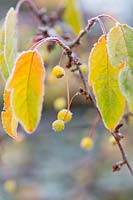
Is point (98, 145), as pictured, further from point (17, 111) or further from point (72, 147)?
point (17, 111)

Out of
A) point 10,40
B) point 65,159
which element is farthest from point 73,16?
point 65,159

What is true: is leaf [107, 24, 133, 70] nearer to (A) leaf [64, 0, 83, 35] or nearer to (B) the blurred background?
(A) leaf [64, 0, 83, 35]

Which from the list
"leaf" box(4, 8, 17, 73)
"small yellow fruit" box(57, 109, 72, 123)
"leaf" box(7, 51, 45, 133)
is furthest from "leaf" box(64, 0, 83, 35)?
"leaf" box(7, 51, 45, 133)

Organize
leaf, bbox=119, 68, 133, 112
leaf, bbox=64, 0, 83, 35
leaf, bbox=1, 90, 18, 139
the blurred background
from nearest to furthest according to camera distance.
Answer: leaf, bbox=119, 68, 133, 112 < leaf, bbox=1, 90, 18, 139 < leaf, bbox=64, 0, 83, 35 < the blurred background

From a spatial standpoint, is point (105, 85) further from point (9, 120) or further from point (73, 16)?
point (73, 16)

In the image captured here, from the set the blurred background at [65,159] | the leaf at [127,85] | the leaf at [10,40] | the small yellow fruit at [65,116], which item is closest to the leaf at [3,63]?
the leaf at [10,40]

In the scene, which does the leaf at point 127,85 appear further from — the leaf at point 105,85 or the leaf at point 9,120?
the leaf at point 9,120

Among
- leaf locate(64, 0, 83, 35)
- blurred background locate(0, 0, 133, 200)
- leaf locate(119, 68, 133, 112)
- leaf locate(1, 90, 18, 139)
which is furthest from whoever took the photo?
blurred background locate(0, 0, 133, 200)
